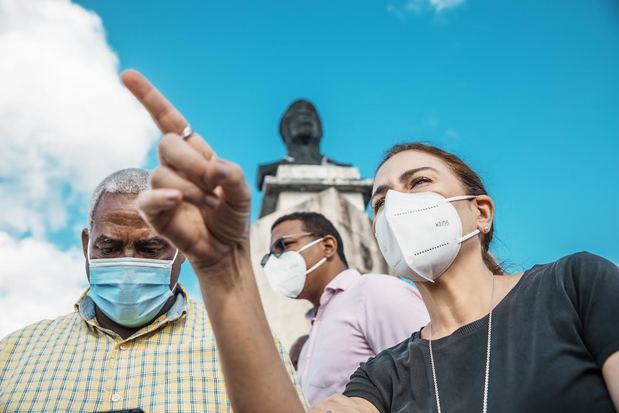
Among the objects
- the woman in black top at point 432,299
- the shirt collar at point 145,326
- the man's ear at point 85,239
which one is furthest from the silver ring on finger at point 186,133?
the man's ear at point 85,239

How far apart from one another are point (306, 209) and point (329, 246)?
16.5ft

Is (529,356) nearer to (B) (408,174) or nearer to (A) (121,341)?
(B) (408,174)

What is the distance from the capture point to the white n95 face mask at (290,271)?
3.70m

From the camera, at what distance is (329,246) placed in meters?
3.84

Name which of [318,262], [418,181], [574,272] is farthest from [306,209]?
[574,272]

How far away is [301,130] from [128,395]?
13514 mm

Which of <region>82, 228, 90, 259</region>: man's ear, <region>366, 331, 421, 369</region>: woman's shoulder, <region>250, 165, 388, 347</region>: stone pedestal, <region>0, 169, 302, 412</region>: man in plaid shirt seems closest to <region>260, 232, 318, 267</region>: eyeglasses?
<region>0, 169, 302, 412</region>: man in plaid shirt

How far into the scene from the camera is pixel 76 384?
6.86 feet

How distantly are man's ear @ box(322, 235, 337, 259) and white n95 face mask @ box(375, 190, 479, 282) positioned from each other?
160cm

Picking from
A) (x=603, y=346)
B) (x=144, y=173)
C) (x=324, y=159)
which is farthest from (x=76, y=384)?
(x=324, y=159)

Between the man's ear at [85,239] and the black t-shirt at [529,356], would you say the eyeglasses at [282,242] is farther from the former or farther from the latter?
the black t-shirt at [529,356]

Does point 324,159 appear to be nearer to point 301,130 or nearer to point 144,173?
point 301,130

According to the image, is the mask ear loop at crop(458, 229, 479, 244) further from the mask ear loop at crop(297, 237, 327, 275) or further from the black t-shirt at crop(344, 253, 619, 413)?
the mask ear loop at crop(297, 237, 327, 275)

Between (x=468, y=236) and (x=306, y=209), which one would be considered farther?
(x=306, y=209)
